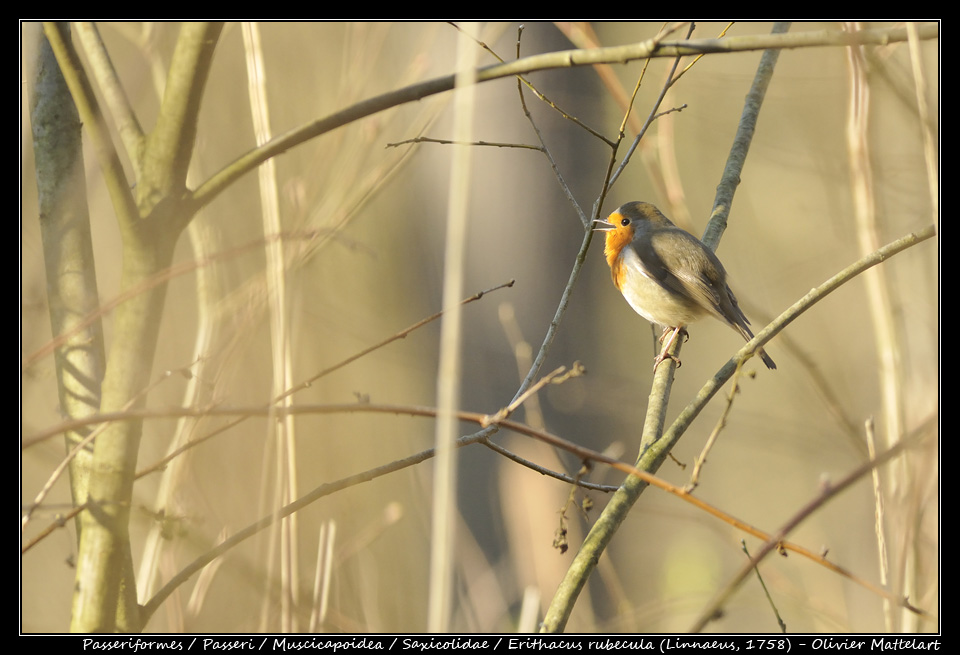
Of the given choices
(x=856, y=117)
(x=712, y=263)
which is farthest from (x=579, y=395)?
(x=856, y=117)

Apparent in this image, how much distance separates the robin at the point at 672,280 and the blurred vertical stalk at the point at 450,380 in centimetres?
155

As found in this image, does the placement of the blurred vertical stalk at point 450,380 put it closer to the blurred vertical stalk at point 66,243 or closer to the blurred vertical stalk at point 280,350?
the blurred vertical stalk at point 280,350

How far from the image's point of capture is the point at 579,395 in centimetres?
410

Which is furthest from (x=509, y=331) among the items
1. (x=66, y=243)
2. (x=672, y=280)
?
(x=66, y=243)

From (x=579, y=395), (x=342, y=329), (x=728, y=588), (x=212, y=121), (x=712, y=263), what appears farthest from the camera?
(x=579, y=395)

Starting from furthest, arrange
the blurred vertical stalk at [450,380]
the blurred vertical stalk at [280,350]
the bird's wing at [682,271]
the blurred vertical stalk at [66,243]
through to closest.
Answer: the bird's wing at [682,271] → the blurred vertical stalk at [66,243] → the blurred vertical stalk at [280,350] → the blurred vertical stalk at [450,380]

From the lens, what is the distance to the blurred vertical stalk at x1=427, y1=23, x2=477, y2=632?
31.1 inches

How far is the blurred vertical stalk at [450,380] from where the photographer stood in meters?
0.79

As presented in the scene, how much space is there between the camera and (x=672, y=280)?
8.54 ft

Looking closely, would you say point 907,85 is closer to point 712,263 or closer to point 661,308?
point 712,263

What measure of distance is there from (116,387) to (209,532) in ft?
2.04

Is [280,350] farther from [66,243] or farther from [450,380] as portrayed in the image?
[66,243]

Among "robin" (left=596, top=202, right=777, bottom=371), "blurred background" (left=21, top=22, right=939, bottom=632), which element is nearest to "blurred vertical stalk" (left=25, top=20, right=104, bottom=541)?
"blurred background" (left=21, top=22, right=939, bottom=632)

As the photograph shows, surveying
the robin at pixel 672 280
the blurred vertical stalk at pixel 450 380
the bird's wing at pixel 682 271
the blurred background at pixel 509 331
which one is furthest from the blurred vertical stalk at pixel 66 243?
the bird's wing at pixel 682 271
